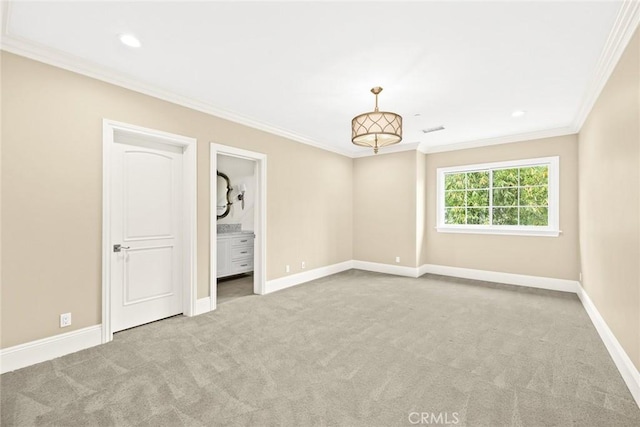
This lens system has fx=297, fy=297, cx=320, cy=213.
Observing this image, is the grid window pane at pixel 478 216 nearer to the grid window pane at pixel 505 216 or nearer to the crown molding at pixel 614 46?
the grid window pane at pixel 505 216

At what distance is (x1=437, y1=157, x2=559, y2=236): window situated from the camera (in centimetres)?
496

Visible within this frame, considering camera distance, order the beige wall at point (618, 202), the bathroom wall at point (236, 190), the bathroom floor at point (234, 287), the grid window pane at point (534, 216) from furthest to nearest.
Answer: the bathroom wall at point (236, 190)
the grid window pane at point (534, 216)
the bathroom floor at point (234, 287)
the beige wall at point (618, 202)

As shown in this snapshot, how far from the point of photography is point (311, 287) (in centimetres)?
498

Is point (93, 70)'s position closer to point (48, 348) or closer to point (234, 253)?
point (48, 348)

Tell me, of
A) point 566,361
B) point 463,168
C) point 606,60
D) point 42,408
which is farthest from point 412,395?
point 463,168

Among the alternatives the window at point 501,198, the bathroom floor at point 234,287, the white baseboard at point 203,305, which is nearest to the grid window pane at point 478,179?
the window at point 501,198

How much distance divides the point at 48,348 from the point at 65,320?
23 cm

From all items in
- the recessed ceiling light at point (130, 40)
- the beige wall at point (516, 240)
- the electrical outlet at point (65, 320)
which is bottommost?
the electrical outlet at point (65, 320)

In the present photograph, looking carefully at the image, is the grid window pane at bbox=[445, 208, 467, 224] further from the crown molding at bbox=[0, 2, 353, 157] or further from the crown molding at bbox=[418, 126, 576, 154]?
the crown molding at bbox=[0, 2, 353, 157]

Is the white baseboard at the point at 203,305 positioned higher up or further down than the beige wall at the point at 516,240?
further down

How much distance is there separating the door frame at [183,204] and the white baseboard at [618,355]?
4.04m

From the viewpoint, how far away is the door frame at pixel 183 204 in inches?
113

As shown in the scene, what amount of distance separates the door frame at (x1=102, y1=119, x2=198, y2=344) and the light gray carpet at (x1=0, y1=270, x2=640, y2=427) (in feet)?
0.97

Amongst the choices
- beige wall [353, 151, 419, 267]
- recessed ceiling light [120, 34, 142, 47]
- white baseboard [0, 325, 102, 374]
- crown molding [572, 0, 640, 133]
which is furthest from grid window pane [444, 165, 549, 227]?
white baseboard [0, 325, 102, 374]
